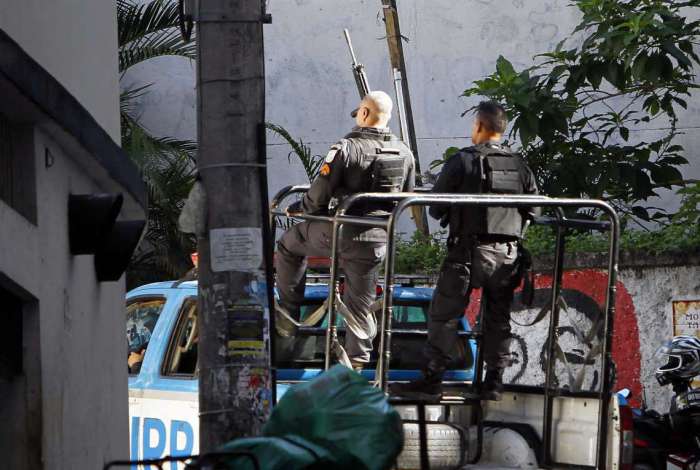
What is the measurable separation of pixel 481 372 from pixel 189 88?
9152 millimetres

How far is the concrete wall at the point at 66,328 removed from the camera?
636 cm

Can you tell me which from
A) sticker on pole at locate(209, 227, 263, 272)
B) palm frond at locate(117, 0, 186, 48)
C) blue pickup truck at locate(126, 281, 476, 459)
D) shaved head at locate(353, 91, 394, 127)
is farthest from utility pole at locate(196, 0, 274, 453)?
palm frond at locate(117, 0, 186, 48)

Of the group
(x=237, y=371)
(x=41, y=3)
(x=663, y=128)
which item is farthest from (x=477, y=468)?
(x=663, y=128)

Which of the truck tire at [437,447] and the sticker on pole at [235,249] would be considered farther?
the truck tire at [437,447]

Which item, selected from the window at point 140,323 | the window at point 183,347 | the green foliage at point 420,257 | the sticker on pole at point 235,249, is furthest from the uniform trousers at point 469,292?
the green foliage at point 420,257

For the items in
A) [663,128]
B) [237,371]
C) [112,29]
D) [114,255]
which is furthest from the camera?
[663,128]

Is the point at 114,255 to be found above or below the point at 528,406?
above

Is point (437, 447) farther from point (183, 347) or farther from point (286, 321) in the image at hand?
point (183, 347)

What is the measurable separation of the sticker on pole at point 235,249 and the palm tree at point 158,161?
8.25m

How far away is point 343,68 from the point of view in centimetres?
1666

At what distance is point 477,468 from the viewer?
760 centimetres

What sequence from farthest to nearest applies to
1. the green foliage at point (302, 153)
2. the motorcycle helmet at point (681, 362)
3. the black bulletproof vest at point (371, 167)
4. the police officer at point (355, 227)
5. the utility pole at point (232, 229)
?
1. the green foliage at point (302, 153)
2. the motorcycle helmet at point (681, 362)
3. the black bulletproof vest at point (371, 167)
4. the police officer at point (355, 227)
5. the utility pole at point (232, 229)

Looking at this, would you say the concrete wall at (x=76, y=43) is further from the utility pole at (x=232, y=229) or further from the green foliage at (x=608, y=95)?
the green foliage at (x=608, y=95)

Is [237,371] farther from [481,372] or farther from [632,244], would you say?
[632,244]
